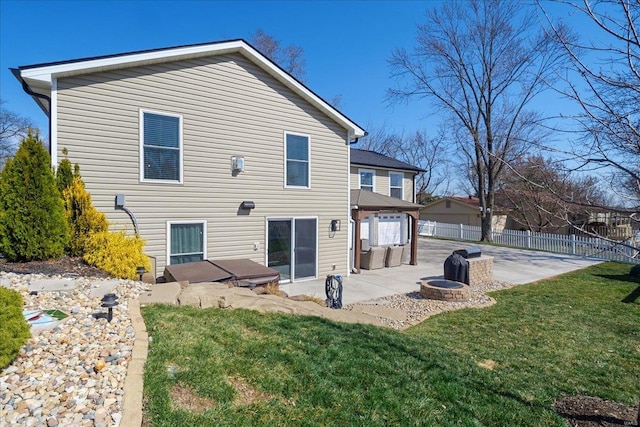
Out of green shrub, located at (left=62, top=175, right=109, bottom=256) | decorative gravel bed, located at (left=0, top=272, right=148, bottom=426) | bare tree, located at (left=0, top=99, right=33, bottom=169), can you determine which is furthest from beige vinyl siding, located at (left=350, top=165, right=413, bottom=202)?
bare tree, located at (left=0, top=99, right=33, bottom=169)

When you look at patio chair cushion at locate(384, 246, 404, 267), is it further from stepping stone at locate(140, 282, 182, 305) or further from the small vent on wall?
stepping stone at locate(140, 282, 182, 305)

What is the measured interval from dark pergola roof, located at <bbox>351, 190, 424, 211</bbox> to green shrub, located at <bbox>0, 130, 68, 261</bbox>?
8.04 metres

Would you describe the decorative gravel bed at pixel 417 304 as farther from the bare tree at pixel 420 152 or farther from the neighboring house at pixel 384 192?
the bare tree at pixel 420 152

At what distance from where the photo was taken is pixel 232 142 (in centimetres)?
881

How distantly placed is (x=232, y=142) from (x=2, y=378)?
276 inches

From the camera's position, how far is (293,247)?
32.2 feet

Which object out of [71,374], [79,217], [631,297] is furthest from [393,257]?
[71,374]

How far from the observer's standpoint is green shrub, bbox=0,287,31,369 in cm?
250

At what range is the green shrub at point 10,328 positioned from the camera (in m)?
2.50

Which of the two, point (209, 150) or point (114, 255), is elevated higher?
point (209, 150)

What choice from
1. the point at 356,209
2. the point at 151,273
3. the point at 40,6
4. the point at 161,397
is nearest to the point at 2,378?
the point at 161,397

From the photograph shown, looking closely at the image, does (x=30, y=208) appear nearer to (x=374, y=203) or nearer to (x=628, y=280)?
(x=374, y=203)

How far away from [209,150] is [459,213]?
25859mm

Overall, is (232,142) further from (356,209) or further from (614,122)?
(614,122)
